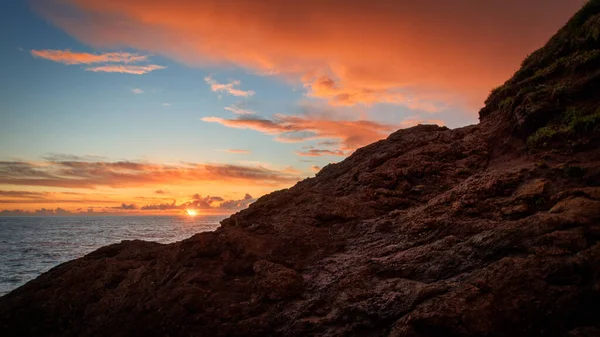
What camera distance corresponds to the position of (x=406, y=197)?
1634 centimetres

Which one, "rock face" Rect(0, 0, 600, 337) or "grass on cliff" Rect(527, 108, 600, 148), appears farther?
"grass on cliff" Rect(527, 108, 600, 148)

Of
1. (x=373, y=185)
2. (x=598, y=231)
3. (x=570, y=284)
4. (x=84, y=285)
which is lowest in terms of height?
(x=84, y=285)

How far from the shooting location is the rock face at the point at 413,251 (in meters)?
8.95

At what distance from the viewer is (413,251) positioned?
11.9m

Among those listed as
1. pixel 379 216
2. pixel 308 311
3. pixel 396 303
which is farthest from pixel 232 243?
pixel 396 303

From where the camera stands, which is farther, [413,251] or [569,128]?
[569,128]

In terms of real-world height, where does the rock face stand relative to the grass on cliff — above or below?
below

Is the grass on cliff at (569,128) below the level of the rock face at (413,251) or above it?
above

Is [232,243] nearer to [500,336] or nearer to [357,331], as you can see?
[357,331]

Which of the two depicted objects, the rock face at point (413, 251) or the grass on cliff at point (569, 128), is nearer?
the rock face at point (413, 251)

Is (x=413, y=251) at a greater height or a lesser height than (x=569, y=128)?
lesser

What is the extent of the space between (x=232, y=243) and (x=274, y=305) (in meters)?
3.83

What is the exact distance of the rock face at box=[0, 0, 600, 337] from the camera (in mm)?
8953

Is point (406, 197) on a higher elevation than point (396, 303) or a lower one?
higher
